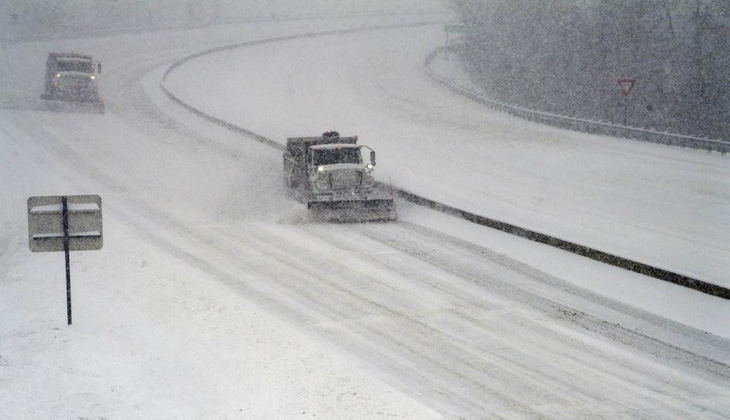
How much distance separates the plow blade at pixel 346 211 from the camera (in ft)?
68.7

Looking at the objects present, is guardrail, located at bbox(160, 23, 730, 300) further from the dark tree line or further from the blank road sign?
the dark tree line

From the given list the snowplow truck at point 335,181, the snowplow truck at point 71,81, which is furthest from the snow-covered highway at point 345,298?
the snowplow truck at point 71,81

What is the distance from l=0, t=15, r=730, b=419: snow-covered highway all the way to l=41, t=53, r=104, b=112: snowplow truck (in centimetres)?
567

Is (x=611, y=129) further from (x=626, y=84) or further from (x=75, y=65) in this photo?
(x=75, y=65)

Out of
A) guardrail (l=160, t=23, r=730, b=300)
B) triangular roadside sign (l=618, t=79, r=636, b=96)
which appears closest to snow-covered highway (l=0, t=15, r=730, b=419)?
guardrail (l=160, t=23, r=730, b=300)

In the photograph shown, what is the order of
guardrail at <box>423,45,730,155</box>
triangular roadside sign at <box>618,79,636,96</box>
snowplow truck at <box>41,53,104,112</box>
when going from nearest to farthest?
guardrail at <box>423,45,730,155</box> → triangular roadside sign at <box>618,79,636,96</box> → snowplow truck at <box>41,53,104,112</box>

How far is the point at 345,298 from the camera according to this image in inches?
589

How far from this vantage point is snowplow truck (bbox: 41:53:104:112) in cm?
3847

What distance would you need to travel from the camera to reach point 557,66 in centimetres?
6359

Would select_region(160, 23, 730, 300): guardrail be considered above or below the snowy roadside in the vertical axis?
above

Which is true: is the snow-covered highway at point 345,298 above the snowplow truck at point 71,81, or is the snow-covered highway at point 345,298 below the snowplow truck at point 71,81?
below

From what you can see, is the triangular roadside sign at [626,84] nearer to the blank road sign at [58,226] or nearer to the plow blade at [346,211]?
the plow blade at [346,211]

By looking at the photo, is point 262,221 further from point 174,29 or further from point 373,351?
point 174,29

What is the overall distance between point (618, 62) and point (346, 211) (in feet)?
148
